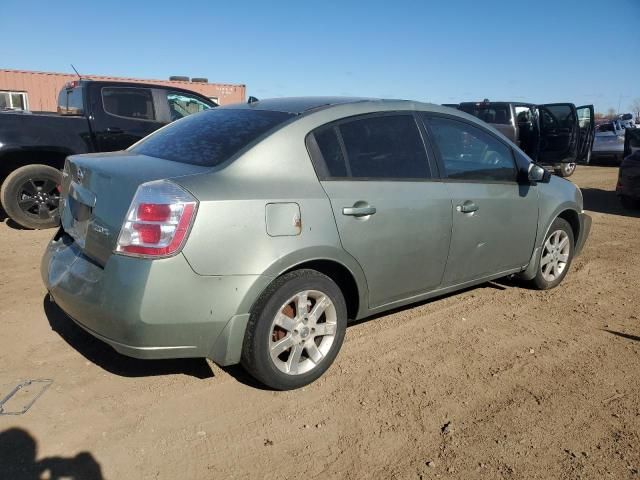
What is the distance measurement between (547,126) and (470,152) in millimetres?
10112

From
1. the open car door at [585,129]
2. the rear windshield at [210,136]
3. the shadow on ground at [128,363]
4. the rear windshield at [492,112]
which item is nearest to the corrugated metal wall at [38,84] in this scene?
the rear windshield at [492,112]

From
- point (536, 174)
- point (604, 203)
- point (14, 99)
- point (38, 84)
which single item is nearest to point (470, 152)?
point (536, 174)

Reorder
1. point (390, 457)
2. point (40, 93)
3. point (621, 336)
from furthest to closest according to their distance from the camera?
point (40, 93) → point (621, 336) → point (390, 457)

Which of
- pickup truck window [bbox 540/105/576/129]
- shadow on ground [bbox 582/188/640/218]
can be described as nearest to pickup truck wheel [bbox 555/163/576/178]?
pickup truck window [bbox 540/105/576/129]

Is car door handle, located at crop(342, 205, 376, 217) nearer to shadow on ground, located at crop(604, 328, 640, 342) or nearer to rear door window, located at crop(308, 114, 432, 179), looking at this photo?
rear door window, located at crop(308, 114, 432, 179)

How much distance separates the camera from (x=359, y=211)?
3098 millimetres

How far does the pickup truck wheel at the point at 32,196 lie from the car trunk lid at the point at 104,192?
11.9ft

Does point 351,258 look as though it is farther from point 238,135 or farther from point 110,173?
point 110,173

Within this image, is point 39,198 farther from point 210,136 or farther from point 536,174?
point 536,174

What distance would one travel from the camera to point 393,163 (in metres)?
3.41

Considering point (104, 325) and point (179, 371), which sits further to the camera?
point (179, 371)

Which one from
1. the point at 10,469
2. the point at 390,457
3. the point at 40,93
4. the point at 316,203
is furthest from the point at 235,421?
the point at 40,93

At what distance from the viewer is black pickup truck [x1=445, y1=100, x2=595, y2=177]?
1240 centimetres

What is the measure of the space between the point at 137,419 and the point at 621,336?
135 inches
